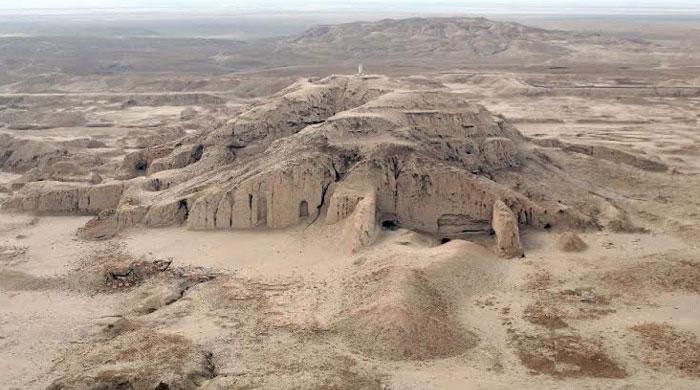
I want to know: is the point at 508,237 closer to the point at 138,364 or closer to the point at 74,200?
the point at 138,364

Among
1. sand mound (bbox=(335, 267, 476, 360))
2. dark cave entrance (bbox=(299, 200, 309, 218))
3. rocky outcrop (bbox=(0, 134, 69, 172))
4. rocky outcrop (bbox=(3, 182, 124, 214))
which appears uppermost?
dark cave entrance (bbox=(299, 200, 309, 218))

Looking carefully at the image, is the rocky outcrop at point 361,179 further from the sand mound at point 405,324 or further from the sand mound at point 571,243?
the sand mound at point 405,324

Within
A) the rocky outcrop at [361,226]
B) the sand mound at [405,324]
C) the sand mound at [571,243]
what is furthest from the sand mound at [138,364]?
the sand mound at [571,243]

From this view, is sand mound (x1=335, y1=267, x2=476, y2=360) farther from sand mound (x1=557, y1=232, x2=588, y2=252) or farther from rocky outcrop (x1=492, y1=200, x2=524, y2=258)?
sand mound (x1=557, y1=232, x2=588, y2=252)

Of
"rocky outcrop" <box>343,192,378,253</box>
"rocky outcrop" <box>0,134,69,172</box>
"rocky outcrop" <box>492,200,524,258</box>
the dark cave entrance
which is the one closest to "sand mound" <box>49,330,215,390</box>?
"rocky outcrop" <box>343,192,378,253</box>

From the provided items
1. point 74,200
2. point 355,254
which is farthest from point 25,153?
point 355,254

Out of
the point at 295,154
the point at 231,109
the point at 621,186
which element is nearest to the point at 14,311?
the point at 295,154

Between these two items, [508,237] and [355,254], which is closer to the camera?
[355,254]
